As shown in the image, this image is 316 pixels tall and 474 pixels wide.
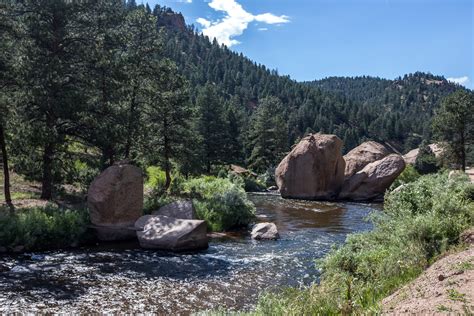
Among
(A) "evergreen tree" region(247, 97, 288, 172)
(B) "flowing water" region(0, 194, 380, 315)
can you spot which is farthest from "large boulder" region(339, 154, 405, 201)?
(A) "evergreen tree" region(247, 97, 288, 172)

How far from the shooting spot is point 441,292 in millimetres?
6902

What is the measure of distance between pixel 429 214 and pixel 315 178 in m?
27.1

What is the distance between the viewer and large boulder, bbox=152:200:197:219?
60.1 ft

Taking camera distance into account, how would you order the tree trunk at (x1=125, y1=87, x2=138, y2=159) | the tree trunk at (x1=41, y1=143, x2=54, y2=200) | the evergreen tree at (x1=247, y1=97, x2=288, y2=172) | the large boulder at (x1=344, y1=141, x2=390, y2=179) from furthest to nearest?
the evergreen tree at (x1=247, y1=97, x2=288, y2=172), the large boulder at (x1=344, y1=141, x2=390, y2=179), the tree trunk at (x1=125, y1=87, x2=138, y2=159), the tree trunk at (x1=41, y1=143, x2=54, y2=200)

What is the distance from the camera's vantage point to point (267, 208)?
3044 cm

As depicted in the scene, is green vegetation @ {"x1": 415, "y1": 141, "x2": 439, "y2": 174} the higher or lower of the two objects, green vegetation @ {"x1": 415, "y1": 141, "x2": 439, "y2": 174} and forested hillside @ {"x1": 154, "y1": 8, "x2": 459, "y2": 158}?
the lower

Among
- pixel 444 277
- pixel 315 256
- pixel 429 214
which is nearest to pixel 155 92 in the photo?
pixel 315 256

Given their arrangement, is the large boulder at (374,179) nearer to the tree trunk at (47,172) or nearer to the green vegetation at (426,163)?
the tree trunk at (47,172)

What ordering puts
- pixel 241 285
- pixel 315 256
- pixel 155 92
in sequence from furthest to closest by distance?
pixel 155 92 → pixel 315 256 → pixel 241 285

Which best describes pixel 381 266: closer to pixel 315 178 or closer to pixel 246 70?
pixel 315 178

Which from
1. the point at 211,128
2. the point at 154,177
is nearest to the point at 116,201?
the point at 154,177

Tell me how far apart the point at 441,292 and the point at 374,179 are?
101 feet

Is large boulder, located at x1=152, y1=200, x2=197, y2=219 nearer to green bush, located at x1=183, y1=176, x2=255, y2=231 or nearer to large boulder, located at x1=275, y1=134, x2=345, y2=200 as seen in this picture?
green bush, located at x1=183, y1=176, x2=255, y2=231

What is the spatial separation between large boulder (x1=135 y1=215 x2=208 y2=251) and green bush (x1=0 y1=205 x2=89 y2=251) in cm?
251
